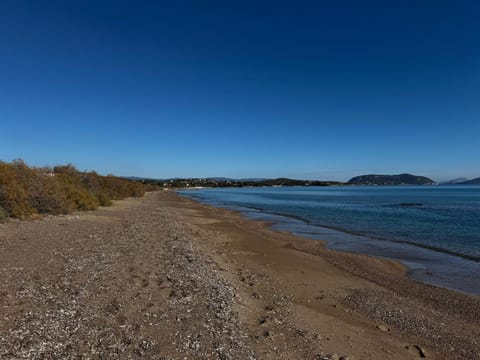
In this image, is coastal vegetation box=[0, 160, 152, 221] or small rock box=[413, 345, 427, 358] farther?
coastal vegetation box=[0, 160, 152, 221]

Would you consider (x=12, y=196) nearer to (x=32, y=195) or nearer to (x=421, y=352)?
(x=32, y=195)

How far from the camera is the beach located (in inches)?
212

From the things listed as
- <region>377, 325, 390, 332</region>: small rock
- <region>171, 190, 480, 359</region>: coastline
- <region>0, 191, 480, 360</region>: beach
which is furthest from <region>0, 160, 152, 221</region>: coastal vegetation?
<region>377, 325, 390, 332</region>: small rock

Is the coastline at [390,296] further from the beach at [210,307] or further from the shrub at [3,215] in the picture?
the shrub at [3,215]

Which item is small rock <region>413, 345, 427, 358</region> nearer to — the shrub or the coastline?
the coastline

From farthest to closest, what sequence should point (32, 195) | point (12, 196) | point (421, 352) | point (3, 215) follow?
1. point (32, 195)
2. point (12, 196)
3. point (3, 215)
4. point (421, 352)

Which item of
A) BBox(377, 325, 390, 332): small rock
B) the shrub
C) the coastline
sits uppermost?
the shrub

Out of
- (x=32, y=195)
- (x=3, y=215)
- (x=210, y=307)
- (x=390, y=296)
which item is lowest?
(x=390, y=296)

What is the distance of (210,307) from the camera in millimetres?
6949

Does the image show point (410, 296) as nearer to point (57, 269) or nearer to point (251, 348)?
point (251, 348)

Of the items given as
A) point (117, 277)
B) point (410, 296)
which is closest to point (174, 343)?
point (117, 277)

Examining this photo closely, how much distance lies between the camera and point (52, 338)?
519 cm

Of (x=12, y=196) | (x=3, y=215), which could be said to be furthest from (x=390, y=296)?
(x=12, y=196)

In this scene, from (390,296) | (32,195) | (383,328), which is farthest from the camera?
(32,195)
